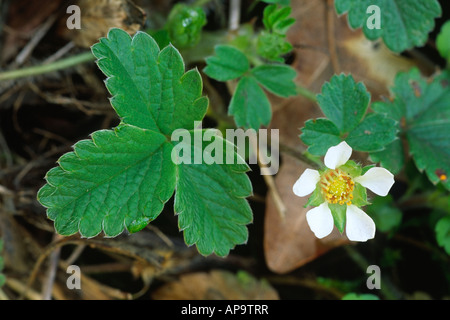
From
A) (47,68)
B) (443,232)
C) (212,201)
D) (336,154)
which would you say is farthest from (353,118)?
(47,68)

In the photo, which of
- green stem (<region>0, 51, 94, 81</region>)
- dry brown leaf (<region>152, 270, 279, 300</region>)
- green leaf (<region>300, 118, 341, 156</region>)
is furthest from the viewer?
dry brown leaf (<region>152, 270, 279, 300</region>)

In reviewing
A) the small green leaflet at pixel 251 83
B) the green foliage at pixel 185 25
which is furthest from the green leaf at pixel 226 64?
the green foliage at pixel 185 25

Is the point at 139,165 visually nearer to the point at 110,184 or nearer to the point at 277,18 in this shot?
the point at 110,184

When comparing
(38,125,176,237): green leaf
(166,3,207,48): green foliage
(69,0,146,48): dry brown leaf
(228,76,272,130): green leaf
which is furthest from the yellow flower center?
(69,0,146,48): dry brown leaf

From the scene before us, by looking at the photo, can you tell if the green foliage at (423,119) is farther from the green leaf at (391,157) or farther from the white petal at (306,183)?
the white petal at (306,183)

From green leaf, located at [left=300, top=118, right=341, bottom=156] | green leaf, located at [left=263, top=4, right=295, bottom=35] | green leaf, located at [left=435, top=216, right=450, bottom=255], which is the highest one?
green leaf, located at [left=263, top=4, right=295, bottom=35]

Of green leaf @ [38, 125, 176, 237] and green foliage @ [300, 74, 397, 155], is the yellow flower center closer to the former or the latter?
green foliage @ [300, 74, 397, 155]

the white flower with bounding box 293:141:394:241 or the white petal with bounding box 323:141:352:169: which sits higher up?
the white petal with bounding box 323:141:352:169

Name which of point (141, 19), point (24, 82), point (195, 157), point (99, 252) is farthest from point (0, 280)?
point (141, 19)

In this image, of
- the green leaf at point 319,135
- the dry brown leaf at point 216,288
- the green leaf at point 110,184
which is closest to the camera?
the green leaf at point 110,184
